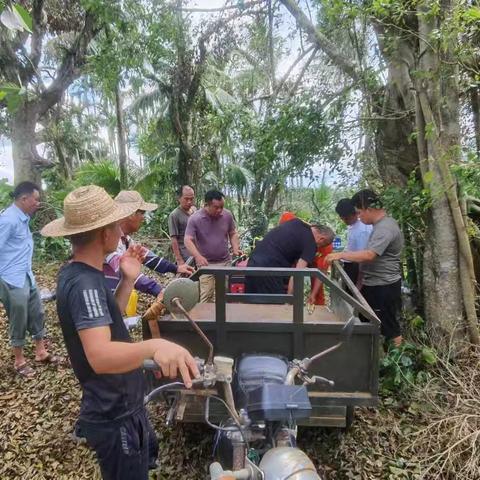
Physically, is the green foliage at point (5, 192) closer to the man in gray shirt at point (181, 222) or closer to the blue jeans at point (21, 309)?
the man in gray shirt at point (181, 222)

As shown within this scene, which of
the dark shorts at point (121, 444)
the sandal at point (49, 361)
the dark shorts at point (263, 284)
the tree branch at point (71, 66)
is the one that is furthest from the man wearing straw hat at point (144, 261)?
the tree branch at point (71, 66)

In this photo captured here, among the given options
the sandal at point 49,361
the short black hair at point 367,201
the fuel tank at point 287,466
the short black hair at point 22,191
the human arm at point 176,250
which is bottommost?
the sandal at point 49,361

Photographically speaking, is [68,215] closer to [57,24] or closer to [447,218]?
[447,218]

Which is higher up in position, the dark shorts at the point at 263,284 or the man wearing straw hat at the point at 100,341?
the man wearing straw hat at the point at 100,341

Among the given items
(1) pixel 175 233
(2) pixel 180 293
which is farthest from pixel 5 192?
(2) pixel 180 293

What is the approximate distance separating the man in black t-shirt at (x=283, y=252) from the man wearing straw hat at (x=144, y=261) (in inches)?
26.7

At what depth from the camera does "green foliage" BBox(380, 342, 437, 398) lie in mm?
3322

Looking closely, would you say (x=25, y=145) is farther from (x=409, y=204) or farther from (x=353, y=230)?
(x=409, y=204)

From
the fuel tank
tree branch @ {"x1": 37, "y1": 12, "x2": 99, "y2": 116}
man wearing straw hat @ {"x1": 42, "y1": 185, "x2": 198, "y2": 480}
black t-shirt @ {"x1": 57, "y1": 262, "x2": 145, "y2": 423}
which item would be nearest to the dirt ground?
man wearing straw hat @ {"x1": 42, "y1": 185, "x2": 198, "y2": 480}

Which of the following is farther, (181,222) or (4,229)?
(181,222)

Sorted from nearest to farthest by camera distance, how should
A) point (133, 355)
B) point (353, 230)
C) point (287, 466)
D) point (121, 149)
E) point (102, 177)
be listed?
point (287, 466)
point (133, 355)
point (353, 230)
point (102, 177)
point (121, 149)

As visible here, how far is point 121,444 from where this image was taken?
1641 mm

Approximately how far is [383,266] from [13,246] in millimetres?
Answer: 3335

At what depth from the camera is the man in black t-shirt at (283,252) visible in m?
3.51
